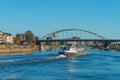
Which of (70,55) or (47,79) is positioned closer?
(47,79)

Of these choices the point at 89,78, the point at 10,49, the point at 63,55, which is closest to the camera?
the point at 89,78

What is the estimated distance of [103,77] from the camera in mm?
51281

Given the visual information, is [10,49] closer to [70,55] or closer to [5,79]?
[70,55]

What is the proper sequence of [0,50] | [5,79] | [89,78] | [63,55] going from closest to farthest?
1. [5,79]
2. [89,78]
3. [63,55]
4. [0,50]

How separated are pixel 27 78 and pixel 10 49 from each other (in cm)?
9114

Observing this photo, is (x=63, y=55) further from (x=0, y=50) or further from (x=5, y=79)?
(x=5, y=79)

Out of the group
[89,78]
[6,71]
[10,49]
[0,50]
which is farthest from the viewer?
[10,49]

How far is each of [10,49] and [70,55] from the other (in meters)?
35.3

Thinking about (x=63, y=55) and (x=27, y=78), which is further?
(x=63, y=55)

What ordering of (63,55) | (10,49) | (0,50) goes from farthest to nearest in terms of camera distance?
(10,49) < (0,50) < (63,55)

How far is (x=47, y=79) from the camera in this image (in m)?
47.6

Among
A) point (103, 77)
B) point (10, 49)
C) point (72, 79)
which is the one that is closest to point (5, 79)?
point (72, 79)

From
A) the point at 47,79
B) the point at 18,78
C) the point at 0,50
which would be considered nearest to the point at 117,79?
the point at 47,79

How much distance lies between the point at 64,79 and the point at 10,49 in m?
91.9
